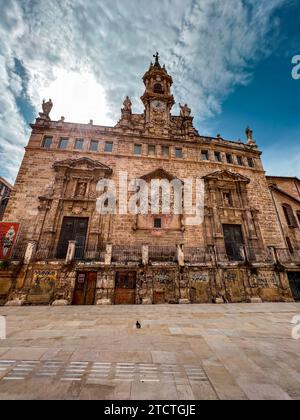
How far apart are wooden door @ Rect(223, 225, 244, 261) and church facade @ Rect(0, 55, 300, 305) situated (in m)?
0.10

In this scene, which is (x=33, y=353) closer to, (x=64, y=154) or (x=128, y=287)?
(x=128, y=287)

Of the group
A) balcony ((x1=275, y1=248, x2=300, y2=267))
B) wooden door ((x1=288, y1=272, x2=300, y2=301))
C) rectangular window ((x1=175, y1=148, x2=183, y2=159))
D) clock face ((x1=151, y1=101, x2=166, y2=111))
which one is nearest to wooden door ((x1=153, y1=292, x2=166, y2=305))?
balcony ((x1=275, y1=248, x2=300, y2=267))

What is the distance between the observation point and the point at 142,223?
52.0 ft

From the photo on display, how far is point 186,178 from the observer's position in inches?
732

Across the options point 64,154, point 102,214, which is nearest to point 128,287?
point 102,214

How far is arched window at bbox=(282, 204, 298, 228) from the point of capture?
64.7ft

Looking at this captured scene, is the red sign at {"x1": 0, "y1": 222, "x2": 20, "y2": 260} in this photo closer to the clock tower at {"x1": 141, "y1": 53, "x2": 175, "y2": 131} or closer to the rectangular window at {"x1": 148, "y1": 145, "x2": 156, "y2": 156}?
the rectangular window at {"x1": 148, "y1": 145, "x2": 156, "y2": 156}

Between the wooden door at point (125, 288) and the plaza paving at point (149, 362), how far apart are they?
5.10 meters

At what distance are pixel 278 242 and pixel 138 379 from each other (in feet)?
62.8

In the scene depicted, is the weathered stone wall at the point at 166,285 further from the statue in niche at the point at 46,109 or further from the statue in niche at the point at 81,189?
the statue in niche at the point at 46,109

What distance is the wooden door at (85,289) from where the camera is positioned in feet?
36.6

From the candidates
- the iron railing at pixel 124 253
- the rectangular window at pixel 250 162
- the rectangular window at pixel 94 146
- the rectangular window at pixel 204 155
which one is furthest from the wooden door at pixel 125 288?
the rectangular window at pixel 250 162

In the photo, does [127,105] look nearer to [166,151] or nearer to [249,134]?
[166,151]

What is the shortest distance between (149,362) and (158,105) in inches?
990
